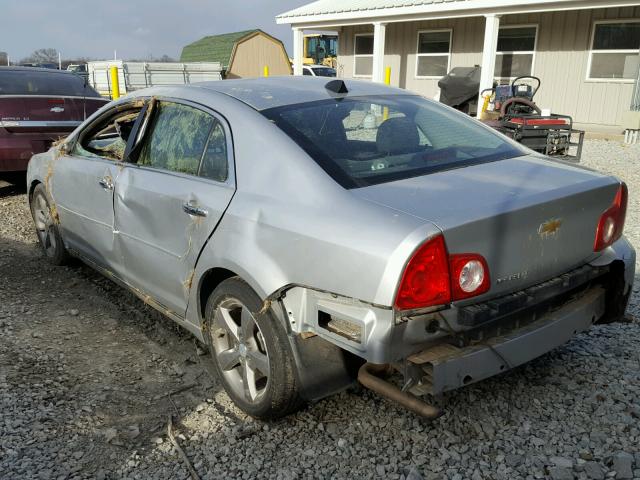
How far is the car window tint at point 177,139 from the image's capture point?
313 cm

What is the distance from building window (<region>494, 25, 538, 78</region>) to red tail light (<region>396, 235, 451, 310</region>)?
13948 mm

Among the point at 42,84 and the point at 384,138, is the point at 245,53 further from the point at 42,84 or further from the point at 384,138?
the point at 384,138

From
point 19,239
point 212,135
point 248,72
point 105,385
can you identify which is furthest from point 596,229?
point 248,72

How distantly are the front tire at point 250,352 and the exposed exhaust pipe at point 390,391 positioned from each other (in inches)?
12.6

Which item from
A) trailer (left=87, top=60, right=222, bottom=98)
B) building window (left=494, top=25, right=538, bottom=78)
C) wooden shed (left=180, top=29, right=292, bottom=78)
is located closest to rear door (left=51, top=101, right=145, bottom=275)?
building window (left=494, top=25, right=538, bottom=78)

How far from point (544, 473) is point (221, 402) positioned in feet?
5.18

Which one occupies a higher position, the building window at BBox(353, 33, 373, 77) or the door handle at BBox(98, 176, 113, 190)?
the building window at BBox(353, 33, 373, 77)

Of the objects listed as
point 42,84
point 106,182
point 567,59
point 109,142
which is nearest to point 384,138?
point 106,182

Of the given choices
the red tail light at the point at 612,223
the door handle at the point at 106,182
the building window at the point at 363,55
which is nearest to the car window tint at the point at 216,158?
the door handle at the point at 106,182

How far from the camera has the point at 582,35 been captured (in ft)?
44.2

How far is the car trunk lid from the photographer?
7.23 feet

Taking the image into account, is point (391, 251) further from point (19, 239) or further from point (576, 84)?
point (576, 84)

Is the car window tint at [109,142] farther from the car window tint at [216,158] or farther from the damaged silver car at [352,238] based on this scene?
the car window tint at [216,158]

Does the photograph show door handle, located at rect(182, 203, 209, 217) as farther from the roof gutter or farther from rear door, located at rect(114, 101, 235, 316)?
the roof gutter
